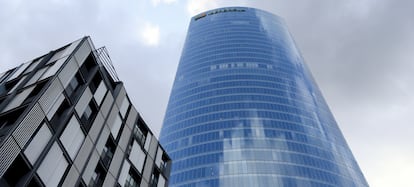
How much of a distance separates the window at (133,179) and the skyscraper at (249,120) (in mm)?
76693

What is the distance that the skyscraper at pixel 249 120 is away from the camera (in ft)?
356

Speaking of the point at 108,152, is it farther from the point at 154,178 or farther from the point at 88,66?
the point at 154,178

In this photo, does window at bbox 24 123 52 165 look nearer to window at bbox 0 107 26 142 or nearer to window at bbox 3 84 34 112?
window at bbox 0 107 26 142

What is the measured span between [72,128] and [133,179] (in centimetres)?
876

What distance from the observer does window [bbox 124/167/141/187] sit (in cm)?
2858

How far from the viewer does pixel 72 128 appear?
75.0ft

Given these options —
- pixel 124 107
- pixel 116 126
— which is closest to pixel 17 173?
pixel 116 126

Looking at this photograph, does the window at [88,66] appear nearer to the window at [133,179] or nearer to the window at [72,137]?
the window at [72,137]

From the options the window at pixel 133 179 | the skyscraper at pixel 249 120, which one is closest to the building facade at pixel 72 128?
the window at pixel 133 179

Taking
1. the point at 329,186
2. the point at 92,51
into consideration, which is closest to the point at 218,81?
the point at 329,186

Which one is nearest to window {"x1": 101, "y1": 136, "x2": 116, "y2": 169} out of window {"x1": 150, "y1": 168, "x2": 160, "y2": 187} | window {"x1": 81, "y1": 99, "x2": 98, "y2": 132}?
window {"x1": 81, "y1": 99, "x2": 98, "y2": 132}

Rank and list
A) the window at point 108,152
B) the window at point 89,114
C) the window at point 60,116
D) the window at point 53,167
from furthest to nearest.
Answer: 1. the window at point 108,152
2. the window at point 89,114
3. the window at point 60,116
4. the window at point 53,167

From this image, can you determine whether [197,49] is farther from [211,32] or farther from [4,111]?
[4,111]

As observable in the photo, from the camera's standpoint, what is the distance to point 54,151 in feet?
67.6
